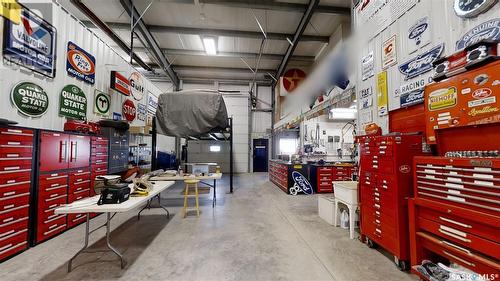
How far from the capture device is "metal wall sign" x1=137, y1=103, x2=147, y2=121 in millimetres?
6219

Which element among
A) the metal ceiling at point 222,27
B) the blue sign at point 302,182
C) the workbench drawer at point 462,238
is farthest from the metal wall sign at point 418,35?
the blue sign at point 302,182

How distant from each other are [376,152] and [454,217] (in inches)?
39.4

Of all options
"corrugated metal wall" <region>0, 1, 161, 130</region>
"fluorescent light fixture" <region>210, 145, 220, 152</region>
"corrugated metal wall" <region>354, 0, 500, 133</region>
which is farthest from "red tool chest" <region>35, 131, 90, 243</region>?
"fluorescent light fixture" <region>210, 145, 220, 152</region>

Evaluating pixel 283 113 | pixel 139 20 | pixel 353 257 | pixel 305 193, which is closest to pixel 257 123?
pixel 283 113

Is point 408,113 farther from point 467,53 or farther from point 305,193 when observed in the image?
point 305,193

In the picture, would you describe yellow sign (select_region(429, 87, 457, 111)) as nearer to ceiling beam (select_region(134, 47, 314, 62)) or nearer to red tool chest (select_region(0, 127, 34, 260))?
red tool chest (select_region(0, 127, 34, 260))

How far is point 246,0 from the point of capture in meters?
5.58

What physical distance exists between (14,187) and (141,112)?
4.15m

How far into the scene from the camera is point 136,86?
6012 mm

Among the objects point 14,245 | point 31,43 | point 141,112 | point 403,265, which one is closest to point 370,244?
point 403,265

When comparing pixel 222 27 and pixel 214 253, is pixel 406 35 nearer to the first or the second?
pixel 214 253

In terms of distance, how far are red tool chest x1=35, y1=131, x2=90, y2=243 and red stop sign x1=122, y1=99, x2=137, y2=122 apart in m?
1.98

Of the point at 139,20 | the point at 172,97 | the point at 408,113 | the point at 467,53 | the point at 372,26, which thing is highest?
the point at 139,20

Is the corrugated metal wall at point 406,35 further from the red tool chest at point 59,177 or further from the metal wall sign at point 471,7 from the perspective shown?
the red tool chest at point 59,177
